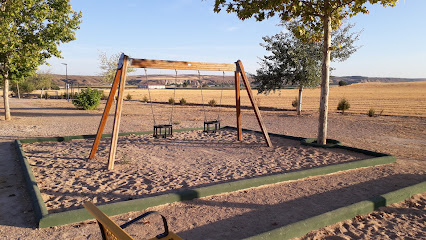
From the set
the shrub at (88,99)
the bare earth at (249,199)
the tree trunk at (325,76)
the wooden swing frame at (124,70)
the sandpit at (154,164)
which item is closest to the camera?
the bare earth at (249,199)

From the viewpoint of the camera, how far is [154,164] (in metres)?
6.94

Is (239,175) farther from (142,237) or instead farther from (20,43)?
(20,43)

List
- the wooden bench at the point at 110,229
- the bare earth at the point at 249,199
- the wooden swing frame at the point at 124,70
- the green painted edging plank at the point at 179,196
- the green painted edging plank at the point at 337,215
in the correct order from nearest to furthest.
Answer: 1. the wooden bench at the point at 110,229
2. the green painted edging plank at the point at 337,215
3. the bare earth at the point at 249,199
4. the green painted edging plank at the point at 179,196
5. the wooden swing frame at the point at 124,70

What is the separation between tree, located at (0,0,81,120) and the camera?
13008 mm

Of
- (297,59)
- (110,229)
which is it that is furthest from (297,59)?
(110,229)

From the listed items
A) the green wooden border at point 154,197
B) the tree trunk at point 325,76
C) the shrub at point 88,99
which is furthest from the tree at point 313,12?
the shrub at point 88,99

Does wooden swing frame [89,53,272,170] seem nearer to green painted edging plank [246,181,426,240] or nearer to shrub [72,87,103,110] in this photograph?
green painted edging plank [246,181,426,240]

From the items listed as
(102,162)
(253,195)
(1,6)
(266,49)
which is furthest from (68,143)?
(266,49)

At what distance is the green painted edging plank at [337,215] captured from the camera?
11.5ft

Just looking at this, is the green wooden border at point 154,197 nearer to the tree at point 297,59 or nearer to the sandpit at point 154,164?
the sandpit at point 154,164

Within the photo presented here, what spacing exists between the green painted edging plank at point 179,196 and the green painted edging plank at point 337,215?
5.09ft

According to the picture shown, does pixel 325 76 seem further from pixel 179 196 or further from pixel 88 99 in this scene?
pixel 88 99

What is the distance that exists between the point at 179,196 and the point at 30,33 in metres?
13.0

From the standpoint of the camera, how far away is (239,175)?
6164 millimetres
